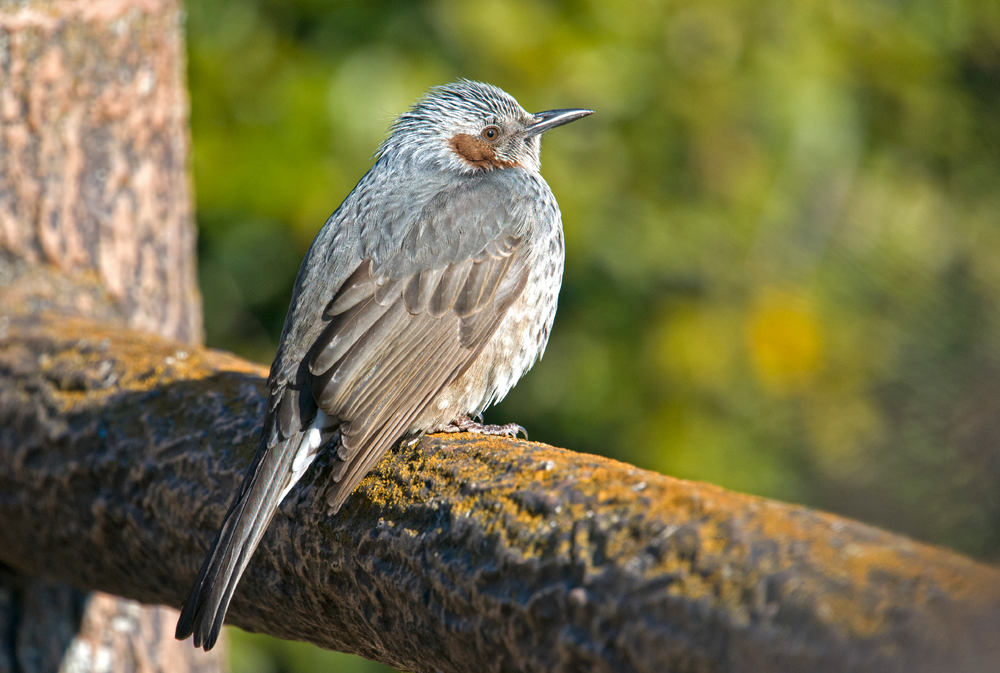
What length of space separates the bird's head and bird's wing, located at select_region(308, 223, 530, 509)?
0.76 m

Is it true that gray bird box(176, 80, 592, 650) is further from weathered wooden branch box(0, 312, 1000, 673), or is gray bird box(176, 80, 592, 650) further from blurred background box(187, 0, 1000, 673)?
blurred background box(187, 0, 1000, 673)

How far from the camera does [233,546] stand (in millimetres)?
2572

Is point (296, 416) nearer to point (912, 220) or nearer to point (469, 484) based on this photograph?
point (469, 484)

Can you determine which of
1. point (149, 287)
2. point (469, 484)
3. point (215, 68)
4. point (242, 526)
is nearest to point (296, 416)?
point (242, 526)

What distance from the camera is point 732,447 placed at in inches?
191

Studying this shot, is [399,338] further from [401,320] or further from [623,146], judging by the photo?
[623,146]

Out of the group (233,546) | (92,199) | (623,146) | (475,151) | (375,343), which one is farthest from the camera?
(623,146)

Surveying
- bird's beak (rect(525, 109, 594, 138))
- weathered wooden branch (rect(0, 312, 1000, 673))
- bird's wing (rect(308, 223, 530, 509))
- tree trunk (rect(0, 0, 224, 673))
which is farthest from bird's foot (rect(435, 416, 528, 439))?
tree trunk (rect(0, 0, 224, 673))

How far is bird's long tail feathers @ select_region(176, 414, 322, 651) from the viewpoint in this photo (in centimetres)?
255

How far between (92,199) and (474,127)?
1720 millimetres

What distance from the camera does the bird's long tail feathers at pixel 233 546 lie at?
2551mm

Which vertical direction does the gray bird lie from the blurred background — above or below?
below

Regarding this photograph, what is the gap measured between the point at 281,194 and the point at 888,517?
14.9 feet

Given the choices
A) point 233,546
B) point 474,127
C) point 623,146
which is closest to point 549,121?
point 474,127
